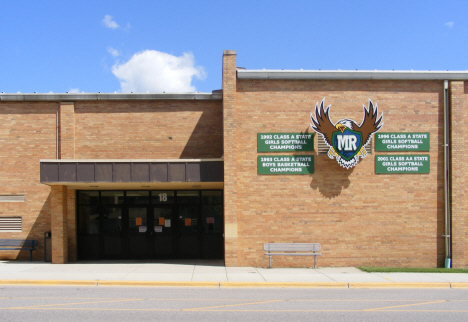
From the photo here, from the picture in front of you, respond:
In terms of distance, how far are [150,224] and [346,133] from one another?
8.73 metres

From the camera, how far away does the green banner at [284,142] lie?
15422 millimetres

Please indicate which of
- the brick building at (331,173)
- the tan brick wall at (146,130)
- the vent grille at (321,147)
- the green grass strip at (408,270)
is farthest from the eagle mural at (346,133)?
the tan brick wall at (146,130)

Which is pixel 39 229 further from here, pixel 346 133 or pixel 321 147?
pixel 346 133

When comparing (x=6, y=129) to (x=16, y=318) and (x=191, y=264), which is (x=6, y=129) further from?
(x=16, y=318)

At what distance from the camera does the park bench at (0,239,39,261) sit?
1675cm

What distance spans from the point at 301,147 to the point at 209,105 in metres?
4.29

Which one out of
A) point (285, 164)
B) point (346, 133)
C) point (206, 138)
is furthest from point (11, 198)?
point (346, 133)

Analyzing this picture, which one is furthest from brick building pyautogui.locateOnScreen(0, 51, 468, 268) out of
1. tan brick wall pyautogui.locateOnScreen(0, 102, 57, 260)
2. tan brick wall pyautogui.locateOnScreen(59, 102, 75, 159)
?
tan brick wall pyautogui.locateOnScreen(59, 102, 75, 159)

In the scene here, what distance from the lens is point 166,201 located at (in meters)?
17.8

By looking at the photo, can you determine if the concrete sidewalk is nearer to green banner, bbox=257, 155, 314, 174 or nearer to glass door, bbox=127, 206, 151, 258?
glass door, bbox=127, 206, 151, 258

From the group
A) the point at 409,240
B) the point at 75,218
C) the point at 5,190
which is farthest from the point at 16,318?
the point at 409,240

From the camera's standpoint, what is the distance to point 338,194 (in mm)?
15375

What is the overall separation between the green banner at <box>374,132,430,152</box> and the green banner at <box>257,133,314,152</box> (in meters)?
2.52

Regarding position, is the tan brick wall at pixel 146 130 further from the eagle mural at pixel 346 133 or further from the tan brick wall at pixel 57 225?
the eagle mural at pixel 346 133
